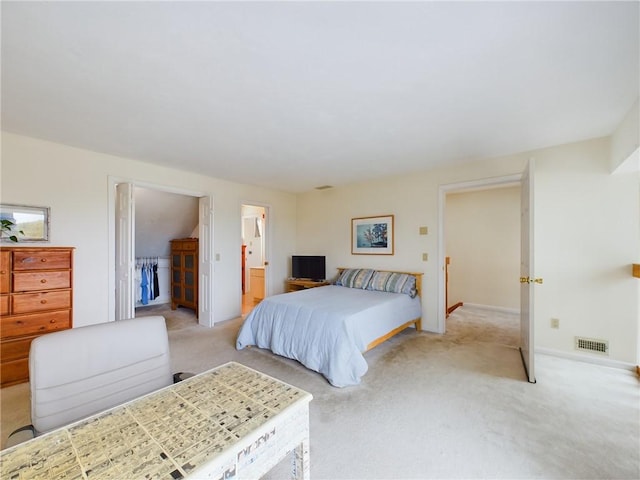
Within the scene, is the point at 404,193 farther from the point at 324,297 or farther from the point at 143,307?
the point at 143,307

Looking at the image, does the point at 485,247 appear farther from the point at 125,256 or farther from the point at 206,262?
the point at 125,256

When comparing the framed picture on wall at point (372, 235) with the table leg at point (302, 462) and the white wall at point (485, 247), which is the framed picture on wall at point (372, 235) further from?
the table leg at point (302, 462)

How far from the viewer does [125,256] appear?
3.35m

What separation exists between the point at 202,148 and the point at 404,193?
9.58 feet

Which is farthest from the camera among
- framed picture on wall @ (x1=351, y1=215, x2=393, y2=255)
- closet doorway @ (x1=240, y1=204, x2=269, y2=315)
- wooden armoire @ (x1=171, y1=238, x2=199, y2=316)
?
closet doorway @ (x1=240, y1=204, x2=269, y2=315)

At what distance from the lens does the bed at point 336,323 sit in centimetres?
250

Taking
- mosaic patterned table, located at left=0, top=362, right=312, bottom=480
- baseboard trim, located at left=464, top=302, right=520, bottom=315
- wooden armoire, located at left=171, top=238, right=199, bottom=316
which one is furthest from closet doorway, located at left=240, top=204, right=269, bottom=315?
mosaic patterned table, located at left=0, top=362, right=312, bottom=480

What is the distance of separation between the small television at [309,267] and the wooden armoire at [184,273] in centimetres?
183

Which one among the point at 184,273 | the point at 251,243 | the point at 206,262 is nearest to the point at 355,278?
the point at 206,262

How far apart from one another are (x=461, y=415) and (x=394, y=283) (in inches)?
79.8

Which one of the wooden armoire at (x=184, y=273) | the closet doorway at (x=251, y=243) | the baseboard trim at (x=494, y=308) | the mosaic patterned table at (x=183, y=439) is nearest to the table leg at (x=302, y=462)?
the mosaic patterned table at (x=183, y=439)

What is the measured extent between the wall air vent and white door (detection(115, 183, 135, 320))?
511cm

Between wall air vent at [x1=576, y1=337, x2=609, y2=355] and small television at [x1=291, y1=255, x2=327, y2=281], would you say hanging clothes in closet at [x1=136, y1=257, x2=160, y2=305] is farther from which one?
wall air vent at [x1=576, y1=337, x2=609, y2=355]

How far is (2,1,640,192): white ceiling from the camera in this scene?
1352 millimetres
